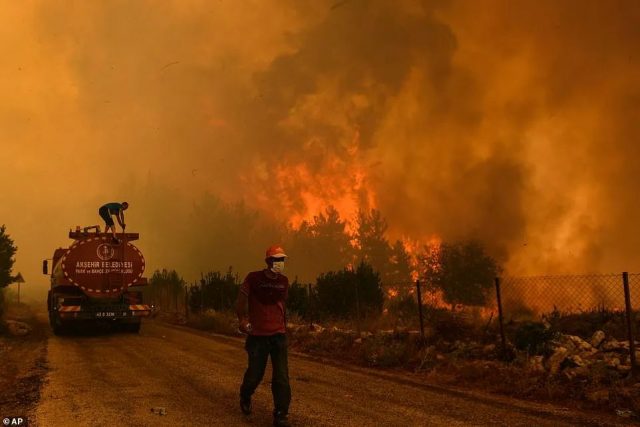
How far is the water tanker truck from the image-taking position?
51.2ft

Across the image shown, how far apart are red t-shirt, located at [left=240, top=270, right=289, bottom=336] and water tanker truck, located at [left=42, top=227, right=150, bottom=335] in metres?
11.7

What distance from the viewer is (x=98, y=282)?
1594cm

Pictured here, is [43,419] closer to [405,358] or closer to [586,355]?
[405,358]

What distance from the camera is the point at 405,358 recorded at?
10836mm

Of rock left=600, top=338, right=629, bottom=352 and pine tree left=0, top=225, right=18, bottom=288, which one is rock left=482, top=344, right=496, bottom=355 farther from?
pine tree left=0, top=225, right=18, bottom=288

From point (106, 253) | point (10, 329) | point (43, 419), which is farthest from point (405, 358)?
point (10, 329)

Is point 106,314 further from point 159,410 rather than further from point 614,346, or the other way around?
point 614,346

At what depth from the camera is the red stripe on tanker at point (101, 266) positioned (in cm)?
1573

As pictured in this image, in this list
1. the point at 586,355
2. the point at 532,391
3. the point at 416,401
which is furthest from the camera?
the point at 586,355

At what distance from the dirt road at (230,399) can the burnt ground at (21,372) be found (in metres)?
0.19

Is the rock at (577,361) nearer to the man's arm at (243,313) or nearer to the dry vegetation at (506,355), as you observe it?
the dry vegetation at (506,355)

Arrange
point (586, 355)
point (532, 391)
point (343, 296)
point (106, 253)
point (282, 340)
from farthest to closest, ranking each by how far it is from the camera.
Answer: point (343, 296) → point (106, 253) → point (586, 355) → point (532, 391) → point (282, 340)

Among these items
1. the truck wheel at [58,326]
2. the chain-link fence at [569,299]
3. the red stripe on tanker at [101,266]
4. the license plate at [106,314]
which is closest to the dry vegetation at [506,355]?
the chain-link fence at [569,299]

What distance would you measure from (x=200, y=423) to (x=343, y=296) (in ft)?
52.5
